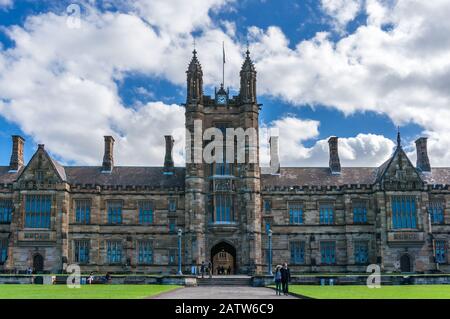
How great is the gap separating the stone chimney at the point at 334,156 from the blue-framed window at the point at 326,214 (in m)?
4.73

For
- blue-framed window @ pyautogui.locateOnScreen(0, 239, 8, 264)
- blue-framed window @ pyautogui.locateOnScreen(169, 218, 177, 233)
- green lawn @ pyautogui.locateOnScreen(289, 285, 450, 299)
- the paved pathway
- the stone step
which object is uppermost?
blue-framed window @ pyautogui.locateOnScreen(169, 218, 177, 233)

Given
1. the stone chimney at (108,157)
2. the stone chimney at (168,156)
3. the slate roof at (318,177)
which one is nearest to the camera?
the slate roof at (318,177)

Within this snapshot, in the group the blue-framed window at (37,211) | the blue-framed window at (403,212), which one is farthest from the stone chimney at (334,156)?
the blue-framed window at (37,211)

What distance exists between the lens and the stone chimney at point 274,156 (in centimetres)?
5447

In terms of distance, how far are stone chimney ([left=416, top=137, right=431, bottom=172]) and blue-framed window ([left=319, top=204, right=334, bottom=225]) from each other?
33.0ft

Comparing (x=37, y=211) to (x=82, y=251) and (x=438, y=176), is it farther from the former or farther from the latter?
(x=438, y=176)

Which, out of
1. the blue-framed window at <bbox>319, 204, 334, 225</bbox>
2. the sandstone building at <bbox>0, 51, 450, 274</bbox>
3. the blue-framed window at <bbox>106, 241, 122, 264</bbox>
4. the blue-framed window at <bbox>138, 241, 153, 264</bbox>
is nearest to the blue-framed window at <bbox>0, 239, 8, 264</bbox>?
the sandstone building at <bbox>0, 51, 450, 274</bbox>

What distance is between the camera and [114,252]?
5038cm

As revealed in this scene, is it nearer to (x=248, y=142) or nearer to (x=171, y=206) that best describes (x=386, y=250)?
(x=248, y=142)

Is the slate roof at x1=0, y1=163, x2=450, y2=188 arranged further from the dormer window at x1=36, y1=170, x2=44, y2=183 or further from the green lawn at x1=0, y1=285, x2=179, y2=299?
the green lawn at x1=0, y1=285, x2=179, y2=299

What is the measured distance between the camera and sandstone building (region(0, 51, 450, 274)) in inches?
1898

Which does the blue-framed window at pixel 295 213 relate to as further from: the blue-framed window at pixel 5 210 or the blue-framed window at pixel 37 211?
the blue-framed window at pixel 5 210

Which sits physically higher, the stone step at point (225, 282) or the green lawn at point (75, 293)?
the green lawn at point (75, 293)
